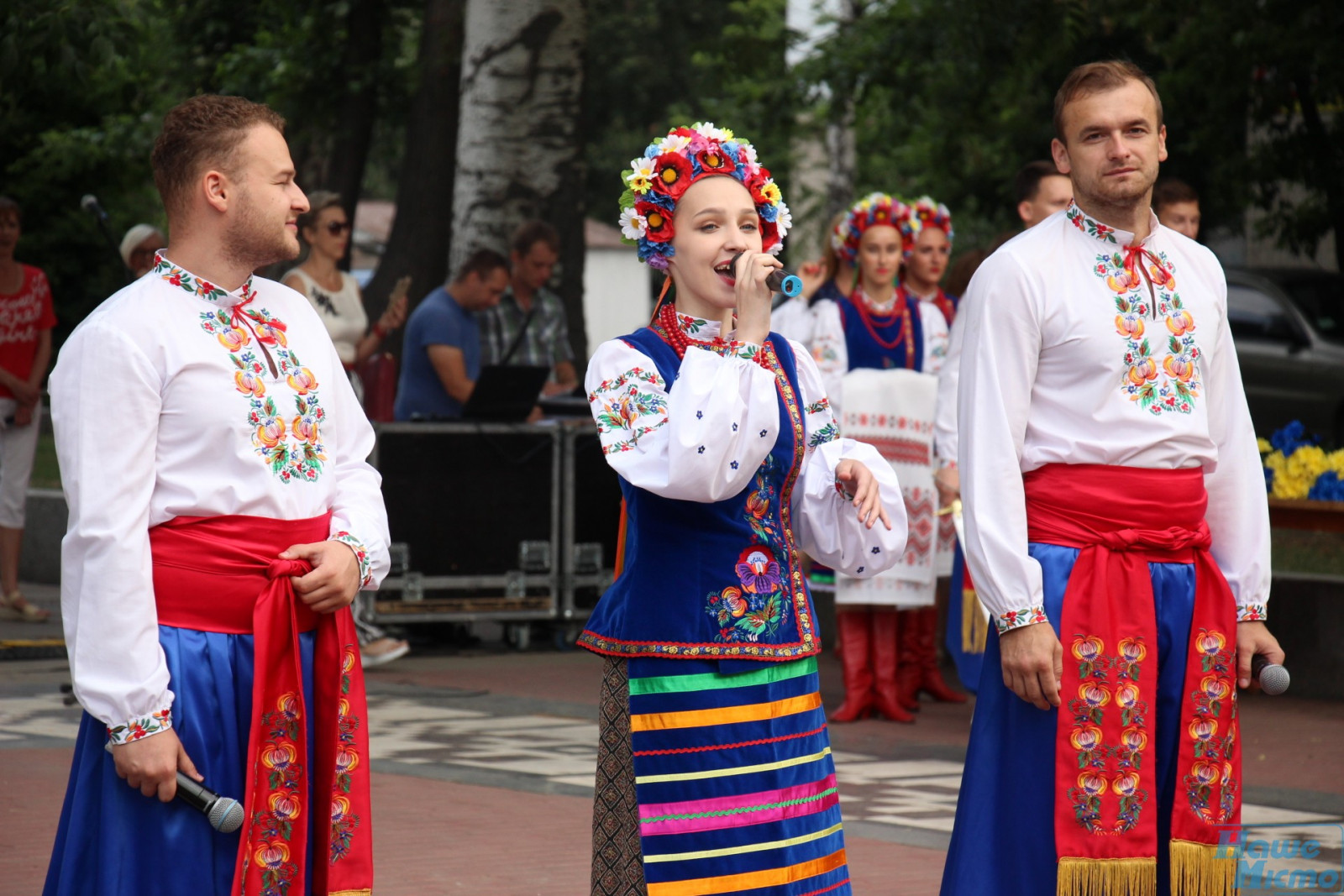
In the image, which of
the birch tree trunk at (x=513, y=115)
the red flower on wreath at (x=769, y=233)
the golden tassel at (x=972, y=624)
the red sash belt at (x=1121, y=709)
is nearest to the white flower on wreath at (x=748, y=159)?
the red flower on wreath at (x=769, y=233)

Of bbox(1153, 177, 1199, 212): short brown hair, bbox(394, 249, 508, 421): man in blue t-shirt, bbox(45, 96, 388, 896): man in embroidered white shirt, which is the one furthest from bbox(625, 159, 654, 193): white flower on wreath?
bbox(394, 249, 508, 421): man in blue t-shirt

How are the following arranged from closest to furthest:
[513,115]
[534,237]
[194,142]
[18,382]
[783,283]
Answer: [194,142], [783,283], [534,237], [18,382], [513,115]

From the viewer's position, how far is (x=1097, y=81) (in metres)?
4.27

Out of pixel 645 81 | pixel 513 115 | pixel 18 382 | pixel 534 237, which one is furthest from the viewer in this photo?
pixel 645 81

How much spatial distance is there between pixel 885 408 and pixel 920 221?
1.01 metres

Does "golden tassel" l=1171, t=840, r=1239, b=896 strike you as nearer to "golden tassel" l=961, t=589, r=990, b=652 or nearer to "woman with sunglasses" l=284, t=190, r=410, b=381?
"golden tassel" l=961, t=589, r=990, b=652

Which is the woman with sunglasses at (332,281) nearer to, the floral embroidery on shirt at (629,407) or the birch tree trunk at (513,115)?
the birch tree trunk at (513,115)

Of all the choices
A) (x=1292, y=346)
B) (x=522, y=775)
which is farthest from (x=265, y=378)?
(x=1292, y=346)

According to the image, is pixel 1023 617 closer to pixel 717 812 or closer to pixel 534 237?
pixel 717 812

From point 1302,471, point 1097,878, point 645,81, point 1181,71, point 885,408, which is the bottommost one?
point 1097,878

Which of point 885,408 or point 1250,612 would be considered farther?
point 885,408

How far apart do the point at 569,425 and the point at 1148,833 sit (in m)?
6.45

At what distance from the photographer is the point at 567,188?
12273mm

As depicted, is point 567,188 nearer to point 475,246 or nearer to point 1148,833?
point 475,246
